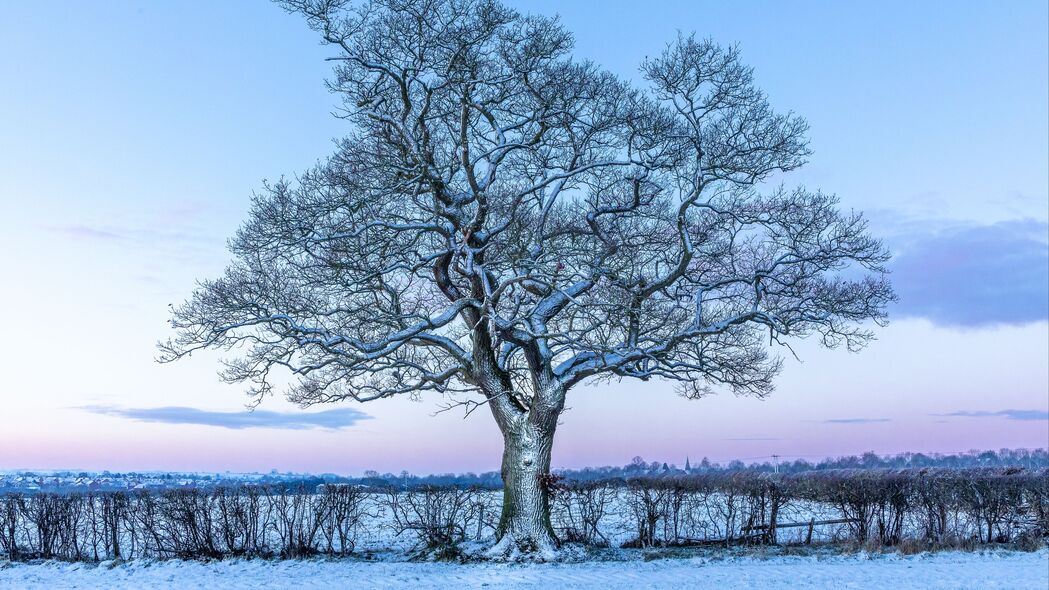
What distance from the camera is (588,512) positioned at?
1633 centimetres

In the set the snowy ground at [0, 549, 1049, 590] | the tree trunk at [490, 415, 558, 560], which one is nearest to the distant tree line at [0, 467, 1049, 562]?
the tree trunk at [490, 415, 558, 560]

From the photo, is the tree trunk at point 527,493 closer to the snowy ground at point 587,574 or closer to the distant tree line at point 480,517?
the distant tree line at point 480,517

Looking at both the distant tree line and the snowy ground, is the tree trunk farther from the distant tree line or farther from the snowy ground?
the snowy ground

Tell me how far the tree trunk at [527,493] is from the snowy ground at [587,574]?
758mm

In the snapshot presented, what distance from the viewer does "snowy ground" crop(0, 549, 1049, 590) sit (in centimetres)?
1230

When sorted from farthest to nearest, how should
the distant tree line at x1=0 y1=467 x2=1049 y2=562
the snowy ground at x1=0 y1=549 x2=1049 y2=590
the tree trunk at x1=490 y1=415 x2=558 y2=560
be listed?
1. the distant tree line at x1=0 y1=467 x2=1049 y2=562
2. the tree trunk at x1=490 y1=415 x2=558 y2=560
3. the snowy ground at x1=0 y1=549 x2=1049 y2=590

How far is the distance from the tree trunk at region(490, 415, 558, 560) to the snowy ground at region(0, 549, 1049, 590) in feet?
2.49

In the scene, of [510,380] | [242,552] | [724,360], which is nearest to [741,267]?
[724,360]

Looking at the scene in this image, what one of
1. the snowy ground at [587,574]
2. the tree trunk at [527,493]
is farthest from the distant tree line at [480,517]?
the snowy ground at [587,574]

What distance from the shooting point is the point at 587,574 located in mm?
13266

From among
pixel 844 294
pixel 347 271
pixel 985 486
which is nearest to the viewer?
pixel 347 271

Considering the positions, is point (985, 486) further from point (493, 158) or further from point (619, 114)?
point (493, 158)

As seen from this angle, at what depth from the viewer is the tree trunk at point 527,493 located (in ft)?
48.8

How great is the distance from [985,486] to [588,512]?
29.8 ft
